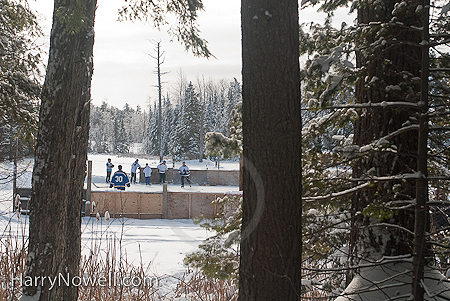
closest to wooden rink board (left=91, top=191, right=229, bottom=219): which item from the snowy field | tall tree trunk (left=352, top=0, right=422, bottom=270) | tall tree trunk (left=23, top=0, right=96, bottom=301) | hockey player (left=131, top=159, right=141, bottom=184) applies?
the snowy field

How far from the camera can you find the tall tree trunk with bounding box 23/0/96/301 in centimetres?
417

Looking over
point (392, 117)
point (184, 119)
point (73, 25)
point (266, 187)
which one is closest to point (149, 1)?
point (73, 25)

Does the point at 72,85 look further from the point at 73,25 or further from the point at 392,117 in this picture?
the point at 392,117

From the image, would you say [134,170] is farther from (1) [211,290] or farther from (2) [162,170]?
(1) [211,290]

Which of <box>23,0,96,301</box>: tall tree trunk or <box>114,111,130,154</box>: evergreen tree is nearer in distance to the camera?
<box>23,0,96,301</box>: tall tree trunk

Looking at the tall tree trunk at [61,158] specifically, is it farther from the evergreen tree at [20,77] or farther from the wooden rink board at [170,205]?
the wooden rink board at [170,205]

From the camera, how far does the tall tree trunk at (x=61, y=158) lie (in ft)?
13.7

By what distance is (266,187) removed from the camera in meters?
2.57

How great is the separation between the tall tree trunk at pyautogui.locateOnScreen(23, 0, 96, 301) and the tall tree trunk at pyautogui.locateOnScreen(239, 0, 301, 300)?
241cm

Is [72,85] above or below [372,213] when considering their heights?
above

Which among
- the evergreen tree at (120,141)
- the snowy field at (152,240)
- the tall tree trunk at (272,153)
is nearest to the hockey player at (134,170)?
the snowy field at (152,240)

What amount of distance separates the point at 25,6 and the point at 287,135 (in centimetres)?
491

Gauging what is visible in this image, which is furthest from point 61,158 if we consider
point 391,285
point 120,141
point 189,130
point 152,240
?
point 120,141

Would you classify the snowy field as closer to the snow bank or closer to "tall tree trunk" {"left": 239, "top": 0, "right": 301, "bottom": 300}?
the snow bank
